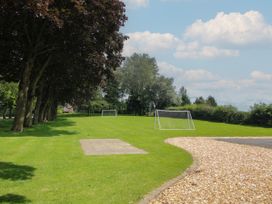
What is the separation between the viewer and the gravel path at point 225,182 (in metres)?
10.1

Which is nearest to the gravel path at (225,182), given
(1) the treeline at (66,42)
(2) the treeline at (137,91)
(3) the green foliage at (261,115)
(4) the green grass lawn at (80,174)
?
(4) the green grass lawn at (80,174)

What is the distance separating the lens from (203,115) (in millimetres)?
73812

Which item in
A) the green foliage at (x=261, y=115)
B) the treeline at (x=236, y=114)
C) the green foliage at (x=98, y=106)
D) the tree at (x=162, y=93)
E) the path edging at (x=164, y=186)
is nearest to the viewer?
the path edging at (x=164, y=186)

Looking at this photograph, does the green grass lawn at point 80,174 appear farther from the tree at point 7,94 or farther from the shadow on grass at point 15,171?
the tree at point 7,94

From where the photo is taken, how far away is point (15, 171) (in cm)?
1291

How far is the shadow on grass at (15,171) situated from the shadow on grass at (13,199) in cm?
191

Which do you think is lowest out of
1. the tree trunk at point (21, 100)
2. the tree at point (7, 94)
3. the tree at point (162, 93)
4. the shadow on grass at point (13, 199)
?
the shadow on grass at point (13, 199)

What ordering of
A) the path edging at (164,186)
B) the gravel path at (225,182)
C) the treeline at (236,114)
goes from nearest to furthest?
the path edging at (164,186)
the gravel path at (225,182)
the treeline at (236,114)

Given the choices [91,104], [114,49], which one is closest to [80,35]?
[114,49]

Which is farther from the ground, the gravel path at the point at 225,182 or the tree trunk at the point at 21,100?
the tree trunk at the point at 21,100

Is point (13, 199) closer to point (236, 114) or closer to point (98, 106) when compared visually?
point (236, 114)

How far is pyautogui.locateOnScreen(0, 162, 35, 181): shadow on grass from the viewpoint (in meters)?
11.9

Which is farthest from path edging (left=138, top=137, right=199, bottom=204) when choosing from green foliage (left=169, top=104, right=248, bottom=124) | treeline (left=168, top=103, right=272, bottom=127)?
green foliage (left=169, top=104, right=248, bottom=124)

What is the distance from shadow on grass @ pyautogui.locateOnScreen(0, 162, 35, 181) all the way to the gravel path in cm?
391
